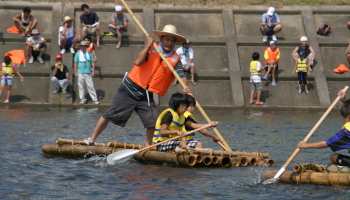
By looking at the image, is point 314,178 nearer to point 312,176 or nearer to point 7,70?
point 312,176

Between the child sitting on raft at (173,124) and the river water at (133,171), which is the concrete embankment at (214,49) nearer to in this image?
the river water at (133,171)

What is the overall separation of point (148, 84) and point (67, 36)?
1022 cm

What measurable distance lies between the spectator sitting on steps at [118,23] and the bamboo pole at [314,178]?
12330 millimetres

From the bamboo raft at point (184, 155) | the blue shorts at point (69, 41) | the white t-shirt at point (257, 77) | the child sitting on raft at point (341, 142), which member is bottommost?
the bamboo raft at point (184, 155)

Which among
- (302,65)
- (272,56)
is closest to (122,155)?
(272,56)

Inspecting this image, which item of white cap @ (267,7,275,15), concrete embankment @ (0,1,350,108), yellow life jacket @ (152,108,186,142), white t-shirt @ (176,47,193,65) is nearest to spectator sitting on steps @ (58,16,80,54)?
concrete embankment @ (0,1,350,108)

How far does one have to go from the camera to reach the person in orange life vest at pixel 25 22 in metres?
19.3

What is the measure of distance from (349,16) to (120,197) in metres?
16.7

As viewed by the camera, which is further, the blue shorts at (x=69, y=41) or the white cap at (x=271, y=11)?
the white cap at (x=271, y=11)

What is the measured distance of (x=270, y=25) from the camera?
65.0 feet

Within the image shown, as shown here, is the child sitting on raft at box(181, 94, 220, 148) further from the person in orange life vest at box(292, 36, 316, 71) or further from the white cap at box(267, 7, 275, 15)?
the white cap at box(267, 7, 275, 15)

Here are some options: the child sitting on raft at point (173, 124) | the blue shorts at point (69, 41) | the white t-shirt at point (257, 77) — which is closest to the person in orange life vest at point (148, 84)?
the child sitting on raft at point (173, 124)

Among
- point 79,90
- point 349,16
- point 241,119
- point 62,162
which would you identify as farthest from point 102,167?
point 349,16

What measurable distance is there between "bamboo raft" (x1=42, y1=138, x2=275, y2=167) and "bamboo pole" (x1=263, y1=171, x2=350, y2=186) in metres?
1.14
